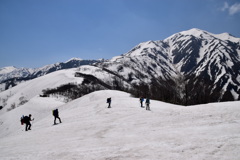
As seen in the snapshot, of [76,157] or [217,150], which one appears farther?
[76,157]

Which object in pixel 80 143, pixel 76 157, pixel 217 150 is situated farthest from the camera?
pixel 80 143

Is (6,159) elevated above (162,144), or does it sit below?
below

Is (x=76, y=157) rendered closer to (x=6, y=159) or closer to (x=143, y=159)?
(x=143, y=159)

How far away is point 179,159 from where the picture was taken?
10.4 m

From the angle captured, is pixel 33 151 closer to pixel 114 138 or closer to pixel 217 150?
pixel 114 138

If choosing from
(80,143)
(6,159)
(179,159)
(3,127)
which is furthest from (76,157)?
(3,127)

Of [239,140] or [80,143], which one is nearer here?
[239,140]

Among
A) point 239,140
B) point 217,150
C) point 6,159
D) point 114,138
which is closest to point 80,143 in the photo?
point 114,138

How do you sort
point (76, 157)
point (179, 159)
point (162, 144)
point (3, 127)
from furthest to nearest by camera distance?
point (3, 127) < point (162, 144) < point (76, 157) < point (179, 159)

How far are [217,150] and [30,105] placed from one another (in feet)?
391

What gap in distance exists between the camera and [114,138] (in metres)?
16.1

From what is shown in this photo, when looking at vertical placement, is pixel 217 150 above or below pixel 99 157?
above

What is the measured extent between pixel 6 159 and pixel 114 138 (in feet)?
29.3

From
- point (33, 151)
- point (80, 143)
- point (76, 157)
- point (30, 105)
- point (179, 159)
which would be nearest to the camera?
point (179, 159)
